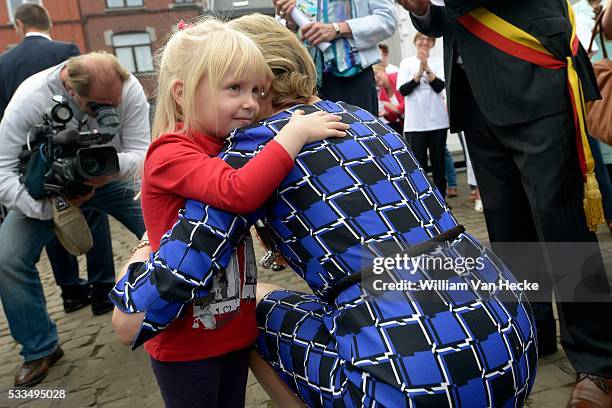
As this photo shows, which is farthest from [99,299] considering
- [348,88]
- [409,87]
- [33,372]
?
[409,87]

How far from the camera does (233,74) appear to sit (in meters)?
1.33

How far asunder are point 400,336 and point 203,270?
0.46 m

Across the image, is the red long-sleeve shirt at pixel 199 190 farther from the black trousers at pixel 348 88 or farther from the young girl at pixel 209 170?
the black trousers at pixel 348 88

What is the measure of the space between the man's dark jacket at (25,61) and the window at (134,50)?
77.7 ft

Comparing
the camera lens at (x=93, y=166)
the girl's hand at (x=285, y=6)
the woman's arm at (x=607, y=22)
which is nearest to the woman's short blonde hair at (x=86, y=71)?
the camera lens at (x=93, y=166)

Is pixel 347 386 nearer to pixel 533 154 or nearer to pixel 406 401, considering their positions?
pixel 406 401

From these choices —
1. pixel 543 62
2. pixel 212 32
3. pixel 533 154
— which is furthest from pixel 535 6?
pixel 212 32

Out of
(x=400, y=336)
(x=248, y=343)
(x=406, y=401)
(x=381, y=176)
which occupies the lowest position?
(x=248, y=343)

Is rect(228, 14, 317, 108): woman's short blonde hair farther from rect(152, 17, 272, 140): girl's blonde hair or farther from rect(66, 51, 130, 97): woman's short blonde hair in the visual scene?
rect(66, 51, 130, 97): woman's short blonde hair

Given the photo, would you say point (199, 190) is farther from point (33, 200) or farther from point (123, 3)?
point (123, 3)

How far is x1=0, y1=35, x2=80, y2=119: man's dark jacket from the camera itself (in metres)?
3.84

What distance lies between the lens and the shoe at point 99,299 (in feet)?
12.2

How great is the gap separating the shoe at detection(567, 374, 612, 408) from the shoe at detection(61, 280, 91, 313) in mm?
3319

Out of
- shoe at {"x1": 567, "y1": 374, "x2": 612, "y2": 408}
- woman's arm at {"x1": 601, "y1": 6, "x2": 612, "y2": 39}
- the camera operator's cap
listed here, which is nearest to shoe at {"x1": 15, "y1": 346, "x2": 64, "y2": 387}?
the camera operator's cap
